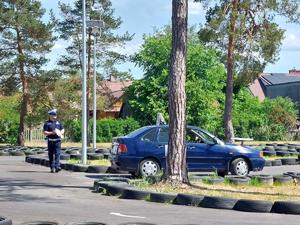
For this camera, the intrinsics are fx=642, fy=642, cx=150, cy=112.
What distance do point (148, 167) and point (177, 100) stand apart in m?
3.48

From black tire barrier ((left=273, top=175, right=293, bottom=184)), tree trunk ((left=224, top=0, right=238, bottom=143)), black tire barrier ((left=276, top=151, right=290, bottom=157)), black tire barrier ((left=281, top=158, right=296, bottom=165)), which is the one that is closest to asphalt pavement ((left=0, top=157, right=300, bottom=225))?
black tire barrier ((left=273, top=175, right=293, bottom=184))

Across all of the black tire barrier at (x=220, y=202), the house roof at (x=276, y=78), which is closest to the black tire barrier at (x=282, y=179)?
the black tire barrier at (x=220, y=202)

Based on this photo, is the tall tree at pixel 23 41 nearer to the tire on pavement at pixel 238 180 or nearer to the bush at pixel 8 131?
the bush at pixel 8 131

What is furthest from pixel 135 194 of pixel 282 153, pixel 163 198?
pixel 282 153

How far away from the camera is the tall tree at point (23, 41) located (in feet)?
140

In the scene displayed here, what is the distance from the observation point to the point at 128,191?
540 inches

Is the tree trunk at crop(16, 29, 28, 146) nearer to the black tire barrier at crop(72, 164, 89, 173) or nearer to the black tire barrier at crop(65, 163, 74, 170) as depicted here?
the black tire barrier at crop(65, 163, 74, 170)

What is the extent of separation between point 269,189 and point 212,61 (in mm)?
41645

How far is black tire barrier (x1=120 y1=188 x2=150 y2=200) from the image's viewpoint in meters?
13.5

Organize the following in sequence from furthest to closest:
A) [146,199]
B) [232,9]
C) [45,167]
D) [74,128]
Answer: [74,128] → [232,9] → [45,167] → [146,199]

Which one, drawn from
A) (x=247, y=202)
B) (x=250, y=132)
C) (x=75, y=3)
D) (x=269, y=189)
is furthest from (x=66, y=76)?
(x=247, y=202)

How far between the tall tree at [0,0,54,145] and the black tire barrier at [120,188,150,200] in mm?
30316

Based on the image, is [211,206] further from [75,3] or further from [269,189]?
[75,3]

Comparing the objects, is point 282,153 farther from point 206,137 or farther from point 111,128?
point 111,128
